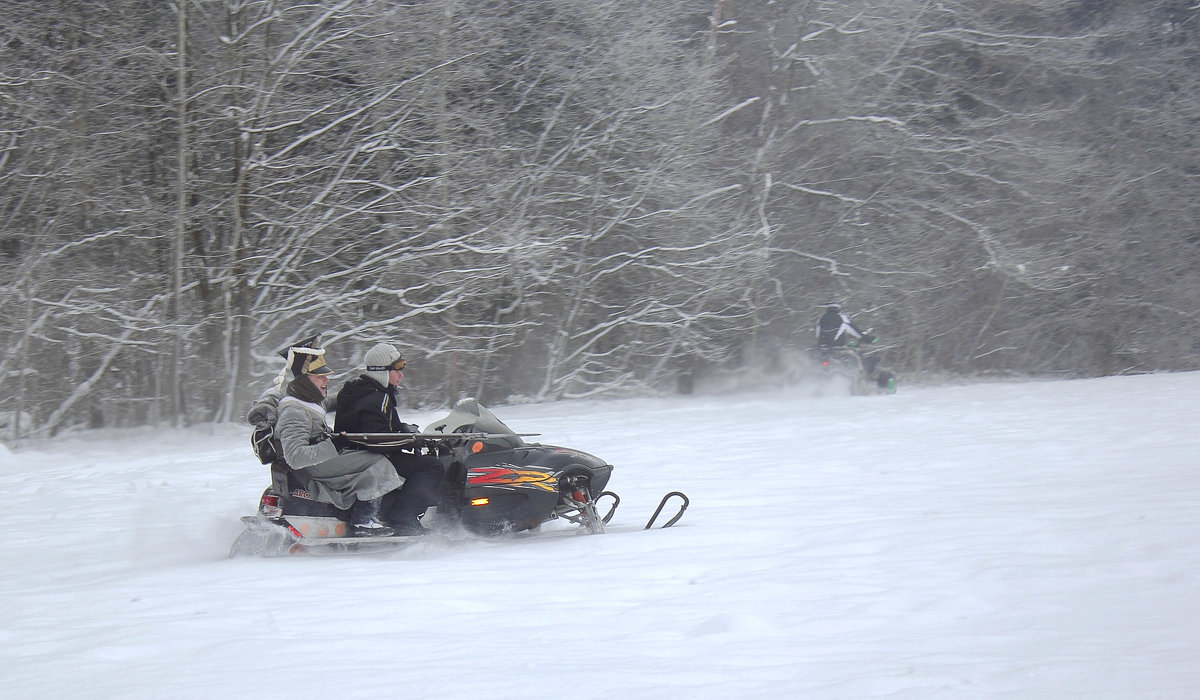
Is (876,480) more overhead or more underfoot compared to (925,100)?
more underfoot

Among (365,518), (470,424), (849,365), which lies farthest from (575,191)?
(365,518)

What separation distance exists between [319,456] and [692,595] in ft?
8.27

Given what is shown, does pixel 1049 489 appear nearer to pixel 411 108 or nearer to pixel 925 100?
pixel 411 108

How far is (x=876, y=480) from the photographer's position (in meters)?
8.59

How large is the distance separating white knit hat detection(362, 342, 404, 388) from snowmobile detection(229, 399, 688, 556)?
399 millimetres

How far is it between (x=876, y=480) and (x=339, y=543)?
453 cm

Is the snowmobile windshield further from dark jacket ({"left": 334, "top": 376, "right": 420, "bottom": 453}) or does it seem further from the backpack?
the backpack

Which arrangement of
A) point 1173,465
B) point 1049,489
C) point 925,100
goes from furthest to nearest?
point 925,100 → point 1173,465 → point 1049,489

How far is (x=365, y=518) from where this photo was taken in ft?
21.0

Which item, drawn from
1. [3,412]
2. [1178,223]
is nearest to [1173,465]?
[3,412]

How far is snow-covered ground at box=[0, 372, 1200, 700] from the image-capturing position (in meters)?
3.69

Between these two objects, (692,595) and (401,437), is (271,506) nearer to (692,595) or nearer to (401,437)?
(401,437)

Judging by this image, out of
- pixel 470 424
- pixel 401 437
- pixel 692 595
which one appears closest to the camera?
pixel 692 595

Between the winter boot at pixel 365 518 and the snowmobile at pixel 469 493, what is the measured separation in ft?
0.16
